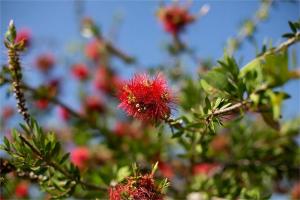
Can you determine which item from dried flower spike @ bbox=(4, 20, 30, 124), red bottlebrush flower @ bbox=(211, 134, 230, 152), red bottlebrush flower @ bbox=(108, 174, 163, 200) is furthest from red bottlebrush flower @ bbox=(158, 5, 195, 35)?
red bottlebrush flower @ bbox=(108, 174, 163, 200)

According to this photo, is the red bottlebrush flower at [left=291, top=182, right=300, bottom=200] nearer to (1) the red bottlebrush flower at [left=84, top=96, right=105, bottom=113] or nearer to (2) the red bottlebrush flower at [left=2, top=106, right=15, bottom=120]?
(1) the red bottlebrush flower at [left=84, top=96, right=105, bottom=113]

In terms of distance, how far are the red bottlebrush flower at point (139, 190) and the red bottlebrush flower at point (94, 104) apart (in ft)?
9.01

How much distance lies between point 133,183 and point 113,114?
3.03 meters

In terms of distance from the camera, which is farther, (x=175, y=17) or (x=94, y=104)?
(x=94, y=104)

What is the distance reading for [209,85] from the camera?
59.2 inches

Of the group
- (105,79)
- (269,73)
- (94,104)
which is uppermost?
(105,79)

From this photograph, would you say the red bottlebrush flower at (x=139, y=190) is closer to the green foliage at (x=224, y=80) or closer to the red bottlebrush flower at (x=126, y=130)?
the green foliage at (x=224, y=80)

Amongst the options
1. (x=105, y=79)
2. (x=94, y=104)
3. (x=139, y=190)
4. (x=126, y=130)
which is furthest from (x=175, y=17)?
(x=139, y=190)

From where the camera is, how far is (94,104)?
3.97 m

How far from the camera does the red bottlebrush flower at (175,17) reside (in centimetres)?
303

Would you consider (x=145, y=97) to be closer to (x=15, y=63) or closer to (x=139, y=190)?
(x=139, y=190)

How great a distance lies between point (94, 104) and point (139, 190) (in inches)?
113

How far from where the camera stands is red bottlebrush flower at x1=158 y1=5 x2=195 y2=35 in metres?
3.03

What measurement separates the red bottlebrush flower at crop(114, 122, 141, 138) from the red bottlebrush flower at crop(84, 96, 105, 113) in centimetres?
31
